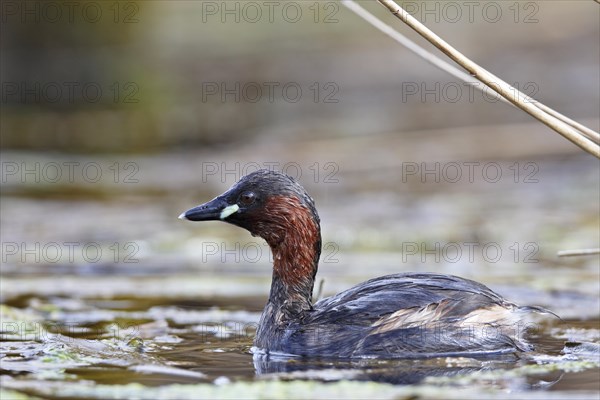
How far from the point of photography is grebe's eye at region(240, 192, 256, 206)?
7578 millimetres

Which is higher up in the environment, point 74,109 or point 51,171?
point 74,109

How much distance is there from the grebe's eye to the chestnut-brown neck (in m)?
0.10

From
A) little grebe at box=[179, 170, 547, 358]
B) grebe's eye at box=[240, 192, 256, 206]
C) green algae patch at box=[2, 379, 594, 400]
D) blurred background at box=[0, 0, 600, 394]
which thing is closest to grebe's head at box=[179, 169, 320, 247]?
grebe's eye at box=[240, 192, 256, 206]

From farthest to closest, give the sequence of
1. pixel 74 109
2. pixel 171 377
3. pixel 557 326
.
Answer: pixel 74 109, pixel 557 326, pixel 171 377

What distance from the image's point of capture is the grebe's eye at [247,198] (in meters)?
7.58

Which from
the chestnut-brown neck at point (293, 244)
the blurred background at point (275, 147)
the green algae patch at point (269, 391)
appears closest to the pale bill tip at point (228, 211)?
the chestnut-brown neck at point (293, 244)

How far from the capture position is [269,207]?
7.55m

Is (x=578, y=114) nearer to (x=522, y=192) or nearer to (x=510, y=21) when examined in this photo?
(x=522, y=192)

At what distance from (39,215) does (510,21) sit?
17.9 metres

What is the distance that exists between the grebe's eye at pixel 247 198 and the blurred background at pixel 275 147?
1.37m

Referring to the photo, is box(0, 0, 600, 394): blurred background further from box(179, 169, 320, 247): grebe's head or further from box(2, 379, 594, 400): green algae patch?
box(2, 379, 594, 400): green algae patch

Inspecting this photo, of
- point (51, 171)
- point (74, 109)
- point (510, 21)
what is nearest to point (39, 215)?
point (51, 171)

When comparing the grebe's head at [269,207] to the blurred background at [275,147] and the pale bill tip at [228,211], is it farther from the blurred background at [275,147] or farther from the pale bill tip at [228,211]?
the blurred background at [275,147]

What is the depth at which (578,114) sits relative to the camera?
1947 centimetres
